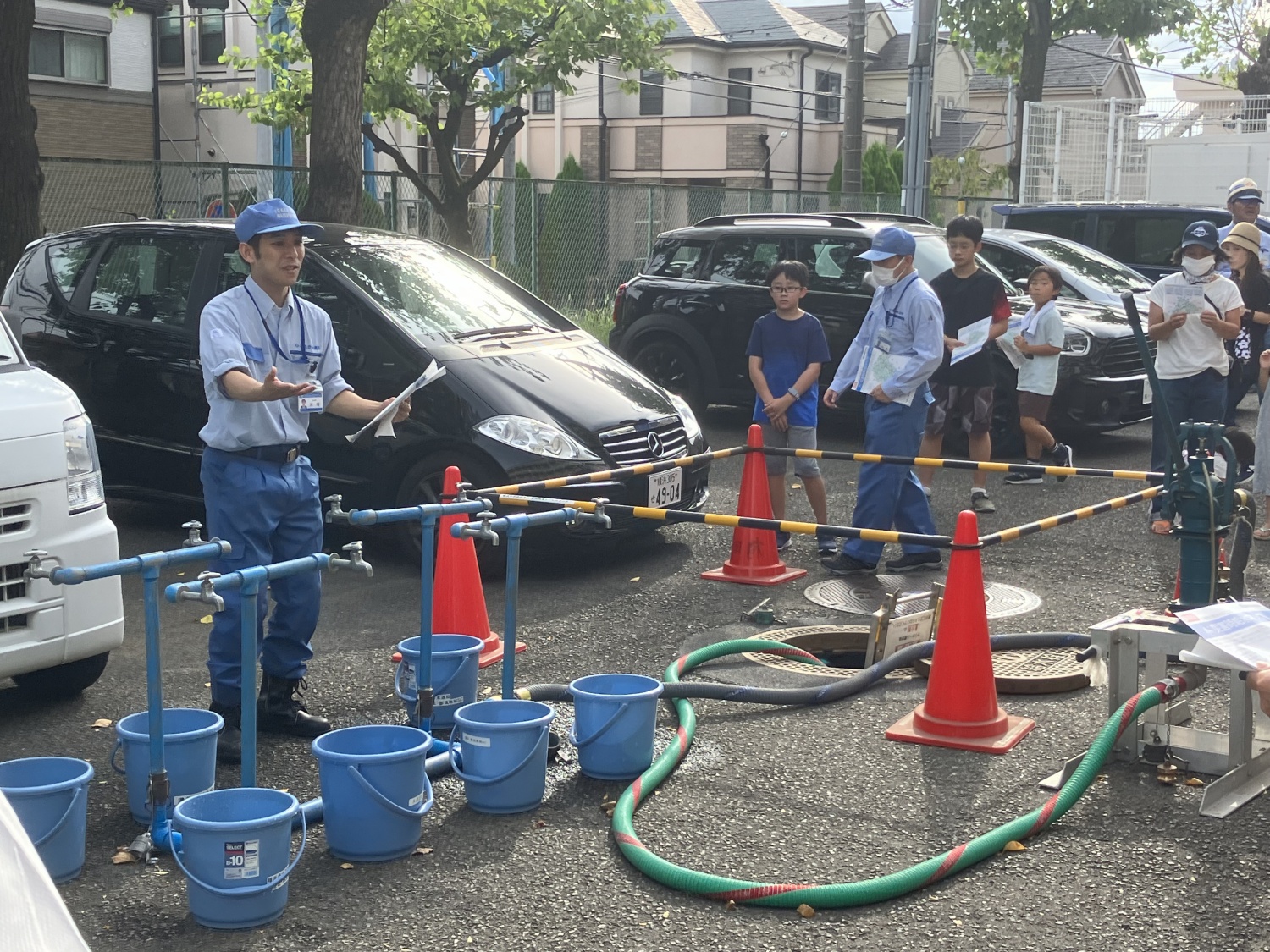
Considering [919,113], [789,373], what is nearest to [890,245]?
[789,373]

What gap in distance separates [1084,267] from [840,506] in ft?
15.5

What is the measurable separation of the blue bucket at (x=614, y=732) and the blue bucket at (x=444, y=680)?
1.90 ft

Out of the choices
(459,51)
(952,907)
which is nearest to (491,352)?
(952,907)

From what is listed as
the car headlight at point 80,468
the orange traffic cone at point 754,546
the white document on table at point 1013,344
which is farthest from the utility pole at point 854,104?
the car headlight at point 80,468

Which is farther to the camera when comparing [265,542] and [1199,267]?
[1199,267]

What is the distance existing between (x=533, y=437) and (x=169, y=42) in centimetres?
2876

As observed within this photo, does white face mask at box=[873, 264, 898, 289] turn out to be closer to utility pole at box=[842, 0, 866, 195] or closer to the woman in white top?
the woman in white top

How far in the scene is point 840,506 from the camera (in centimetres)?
987

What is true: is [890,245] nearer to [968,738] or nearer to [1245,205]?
[968,738]

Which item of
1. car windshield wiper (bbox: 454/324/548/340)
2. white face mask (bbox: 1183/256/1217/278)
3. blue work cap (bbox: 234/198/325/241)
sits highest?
blue work cap (bbox: 234/198/325/241)

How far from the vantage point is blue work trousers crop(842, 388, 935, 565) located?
769 centimetres

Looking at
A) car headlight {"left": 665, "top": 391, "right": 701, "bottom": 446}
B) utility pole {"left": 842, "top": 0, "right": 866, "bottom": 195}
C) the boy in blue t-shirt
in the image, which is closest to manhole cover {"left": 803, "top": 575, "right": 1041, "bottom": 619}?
the boy in blue t-shirt

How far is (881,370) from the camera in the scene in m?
7.82

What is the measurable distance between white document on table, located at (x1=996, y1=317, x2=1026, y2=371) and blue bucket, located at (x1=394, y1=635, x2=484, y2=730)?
610cm
